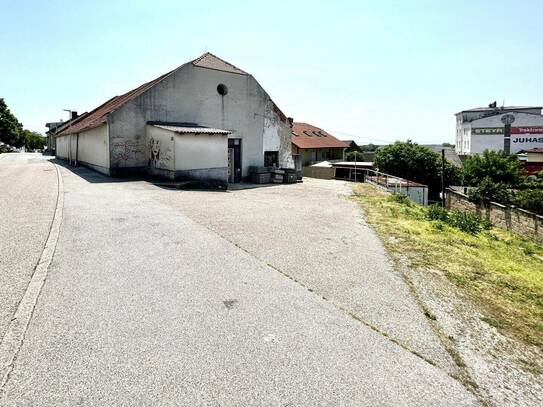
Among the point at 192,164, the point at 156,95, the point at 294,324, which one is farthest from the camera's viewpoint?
the point at 156,95

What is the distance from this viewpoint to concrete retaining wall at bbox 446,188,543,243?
1719cm

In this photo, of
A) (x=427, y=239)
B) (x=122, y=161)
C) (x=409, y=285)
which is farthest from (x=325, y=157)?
(x=409, y=285)

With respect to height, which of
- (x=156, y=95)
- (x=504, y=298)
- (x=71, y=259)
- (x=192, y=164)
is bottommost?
(x=504, y=298)

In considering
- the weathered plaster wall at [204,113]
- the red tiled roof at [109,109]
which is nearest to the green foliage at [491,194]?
the weathered plaster wall at [204,113]

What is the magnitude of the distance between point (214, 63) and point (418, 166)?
24.4 m

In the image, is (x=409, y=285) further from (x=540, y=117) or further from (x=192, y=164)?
(x=540, y=117)

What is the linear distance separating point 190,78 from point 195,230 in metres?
13.8

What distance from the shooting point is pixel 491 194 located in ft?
73.2

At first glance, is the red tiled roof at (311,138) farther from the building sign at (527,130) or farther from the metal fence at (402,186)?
the building sign at (527,130)

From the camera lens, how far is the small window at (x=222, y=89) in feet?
69.4

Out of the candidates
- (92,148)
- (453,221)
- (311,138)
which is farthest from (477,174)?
(92,148)

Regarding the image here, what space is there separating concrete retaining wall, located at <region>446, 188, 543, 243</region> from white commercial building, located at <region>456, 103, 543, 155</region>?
4794cm

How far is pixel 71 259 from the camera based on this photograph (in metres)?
6.08

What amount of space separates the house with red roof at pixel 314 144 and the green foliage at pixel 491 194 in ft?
69.3
